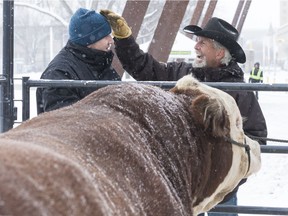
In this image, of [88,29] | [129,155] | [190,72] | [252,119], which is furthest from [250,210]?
[129,155]

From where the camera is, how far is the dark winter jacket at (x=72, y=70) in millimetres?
3490

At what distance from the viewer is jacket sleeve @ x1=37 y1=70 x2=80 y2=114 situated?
3.36 meters

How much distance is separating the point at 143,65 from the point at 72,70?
42 cm

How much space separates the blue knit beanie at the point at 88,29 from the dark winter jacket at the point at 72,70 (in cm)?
5

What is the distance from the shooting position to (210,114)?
2.47 m

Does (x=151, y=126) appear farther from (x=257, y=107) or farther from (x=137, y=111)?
(x=257, y=107)

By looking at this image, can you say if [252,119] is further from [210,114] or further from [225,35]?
[210,114]

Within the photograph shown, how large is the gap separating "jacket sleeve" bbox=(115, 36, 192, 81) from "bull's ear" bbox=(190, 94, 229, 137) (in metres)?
1.15

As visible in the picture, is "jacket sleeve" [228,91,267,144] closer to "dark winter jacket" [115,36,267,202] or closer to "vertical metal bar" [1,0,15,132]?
"dark winter jacket" [115,36,267,202]

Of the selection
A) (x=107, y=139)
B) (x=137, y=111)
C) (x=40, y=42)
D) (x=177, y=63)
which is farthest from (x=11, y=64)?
(x=40, y=42)

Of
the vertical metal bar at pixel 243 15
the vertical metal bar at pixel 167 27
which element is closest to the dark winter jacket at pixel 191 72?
the vertical metal bar at pixel 167 27

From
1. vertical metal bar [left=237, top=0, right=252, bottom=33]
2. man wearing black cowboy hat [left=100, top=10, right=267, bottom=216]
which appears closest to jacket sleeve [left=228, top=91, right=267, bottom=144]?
man wearing black cowboy hat [left=100, top=10, right=267, bottom=216]

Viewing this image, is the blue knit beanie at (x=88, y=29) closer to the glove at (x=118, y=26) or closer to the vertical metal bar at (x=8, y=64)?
the glove at (x=118, y=26)

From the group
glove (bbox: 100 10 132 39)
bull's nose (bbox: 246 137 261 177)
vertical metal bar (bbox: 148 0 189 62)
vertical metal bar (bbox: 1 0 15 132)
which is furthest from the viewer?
vertical metal bar (bbox: 148 0 189 62)
